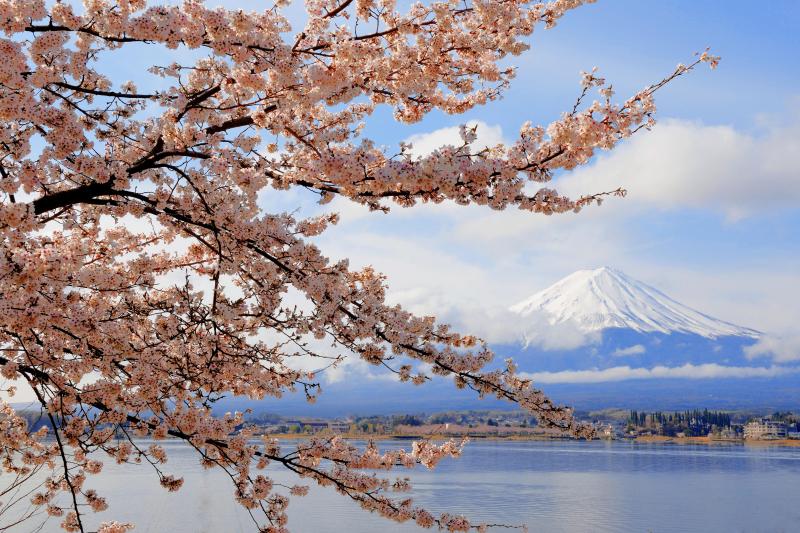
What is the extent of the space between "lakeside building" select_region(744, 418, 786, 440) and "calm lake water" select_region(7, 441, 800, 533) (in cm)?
4396

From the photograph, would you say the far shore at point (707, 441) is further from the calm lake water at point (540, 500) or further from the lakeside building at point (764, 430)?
the calm lake water at point (540, 500)

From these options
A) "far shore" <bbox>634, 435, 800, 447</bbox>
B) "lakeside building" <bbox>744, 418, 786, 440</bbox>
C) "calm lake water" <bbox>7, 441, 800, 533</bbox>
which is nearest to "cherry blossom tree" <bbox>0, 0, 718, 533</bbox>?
"calm lake water" <bbox>7, 441, 800, 533</bbox>

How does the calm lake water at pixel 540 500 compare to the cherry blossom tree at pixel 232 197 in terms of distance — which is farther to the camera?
the calm lake water at pixel 540 500

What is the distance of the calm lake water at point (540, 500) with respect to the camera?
2923cm

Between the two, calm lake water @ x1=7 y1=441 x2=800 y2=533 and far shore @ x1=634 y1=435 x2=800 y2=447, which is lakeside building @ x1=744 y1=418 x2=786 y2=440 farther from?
calm lake water @ x1=7 y1=441 x2=800 y2=533

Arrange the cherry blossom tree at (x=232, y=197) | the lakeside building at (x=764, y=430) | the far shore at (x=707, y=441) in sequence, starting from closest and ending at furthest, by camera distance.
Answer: the cherry blossom tree at (x=232, y=197) → the far shore at (x=707, y=441) → the lakeside building at (x=764, y=430)

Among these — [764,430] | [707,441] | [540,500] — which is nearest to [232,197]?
[540,500]

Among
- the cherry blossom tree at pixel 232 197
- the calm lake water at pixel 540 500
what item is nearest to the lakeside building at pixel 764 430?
the calm lake water at pixel 540 500

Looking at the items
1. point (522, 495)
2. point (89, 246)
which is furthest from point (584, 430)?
point (522, 495)

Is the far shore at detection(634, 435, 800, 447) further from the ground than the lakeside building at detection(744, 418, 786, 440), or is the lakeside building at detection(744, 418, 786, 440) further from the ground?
the lakeside building at detection(744, 418, 786, 440)

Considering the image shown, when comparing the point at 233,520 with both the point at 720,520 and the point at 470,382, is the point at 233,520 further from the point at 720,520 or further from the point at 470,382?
the point at 470,382

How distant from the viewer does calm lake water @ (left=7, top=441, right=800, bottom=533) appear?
29.2 metres

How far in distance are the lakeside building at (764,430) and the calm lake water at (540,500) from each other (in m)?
44.0

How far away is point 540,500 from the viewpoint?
36406 mm
